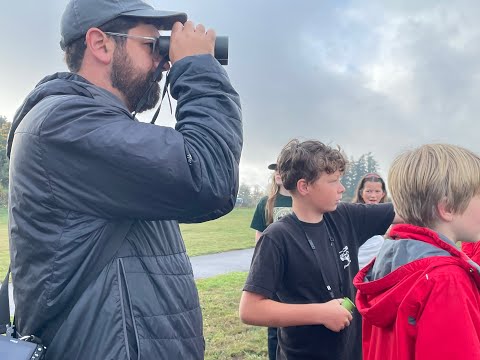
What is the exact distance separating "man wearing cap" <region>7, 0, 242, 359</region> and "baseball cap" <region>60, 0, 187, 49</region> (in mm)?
218

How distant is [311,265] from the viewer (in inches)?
99.3

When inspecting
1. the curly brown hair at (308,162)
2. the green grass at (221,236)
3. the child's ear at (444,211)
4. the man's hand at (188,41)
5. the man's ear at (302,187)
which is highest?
the man's hand at (188,41)

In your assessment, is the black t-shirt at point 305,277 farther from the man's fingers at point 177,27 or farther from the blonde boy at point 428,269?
the man's fingers at point 177,27

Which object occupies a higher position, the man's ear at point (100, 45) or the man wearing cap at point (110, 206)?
the man's ear at point (100, 45)

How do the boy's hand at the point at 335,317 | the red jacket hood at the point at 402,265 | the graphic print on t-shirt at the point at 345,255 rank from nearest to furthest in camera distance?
the red jacket hood at the point at 402,265, the boy's hand at the point at 335,317, the graphic print on t-shirt at the point at 345,255

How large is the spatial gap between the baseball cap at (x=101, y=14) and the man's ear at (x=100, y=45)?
1.2 inches

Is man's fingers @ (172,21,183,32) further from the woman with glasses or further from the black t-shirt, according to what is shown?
the woman with glasses

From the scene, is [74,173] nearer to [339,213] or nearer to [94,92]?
[94,92]

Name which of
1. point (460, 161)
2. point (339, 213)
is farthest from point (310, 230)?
point (460, 161)

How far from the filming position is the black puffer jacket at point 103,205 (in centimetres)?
136

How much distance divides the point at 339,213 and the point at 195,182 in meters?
1.69

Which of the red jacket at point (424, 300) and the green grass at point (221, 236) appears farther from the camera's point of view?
the green grass at point (221, 236)

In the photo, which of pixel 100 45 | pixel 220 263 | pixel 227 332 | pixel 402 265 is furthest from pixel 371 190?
pixel 220 263

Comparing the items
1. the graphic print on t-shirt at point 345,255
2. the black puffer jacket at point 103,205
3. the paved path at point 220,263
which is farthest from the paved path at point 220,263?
the black puffer jacket at point 103,205
